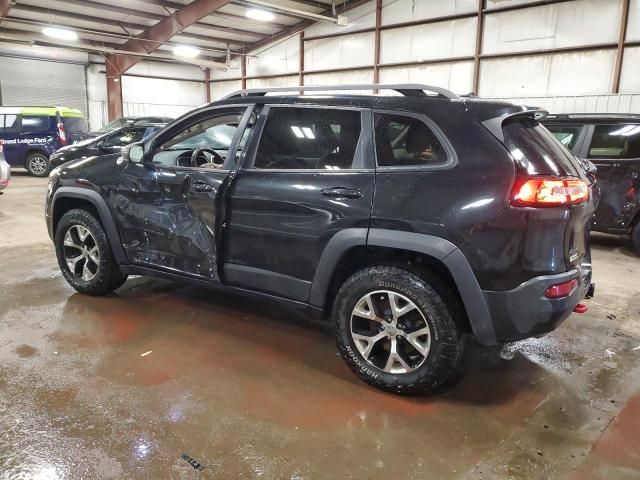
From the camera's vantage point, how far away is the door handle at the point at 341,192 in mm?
2664

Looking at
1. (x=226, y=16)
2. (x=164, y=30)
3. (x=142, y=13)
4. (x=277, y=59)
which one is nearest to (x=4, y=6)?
(x=142, y=13)

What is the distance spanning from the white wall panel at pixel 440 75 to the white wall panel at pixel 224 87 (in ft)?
24.4

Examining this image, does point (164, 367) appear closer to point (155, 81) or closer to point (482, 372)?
point (482, 372)

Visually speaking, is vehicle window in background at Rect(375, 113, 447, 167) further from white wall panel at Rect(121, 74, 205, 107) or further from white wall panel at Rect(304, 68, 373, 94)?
white wall panel at Rect(121, 74, 205, 107)

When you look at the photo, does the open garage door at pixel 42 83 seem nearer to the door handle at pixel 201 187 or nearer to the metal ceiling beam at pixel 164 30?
the metal ceiling beam at pixel 164 30

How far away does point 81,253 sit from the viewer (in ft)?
13.3

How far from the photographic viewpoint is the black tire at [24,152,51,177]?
13.0 metres

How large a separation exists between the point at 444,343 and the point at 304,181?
1177mm

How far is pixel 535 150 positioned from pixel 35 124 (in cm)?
Answer: 1341

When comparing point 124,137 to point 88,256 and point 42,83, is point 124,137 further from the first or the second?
point 42,83

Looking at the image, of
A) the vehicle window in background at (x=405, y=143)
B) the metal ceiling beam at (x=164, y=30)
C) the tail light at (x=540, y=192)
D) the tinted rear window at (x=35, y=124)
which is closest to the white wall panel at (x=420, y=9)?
the metal ceiling beam at (x=164, y=30)

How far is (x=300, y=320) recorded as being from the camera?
147 inches

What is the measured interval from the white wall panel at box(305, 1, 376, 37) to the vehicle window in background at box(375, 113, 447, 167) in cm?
1378

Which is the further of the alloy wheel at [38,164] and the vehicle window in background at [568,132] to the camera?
the alloy wheel at [38,164]
